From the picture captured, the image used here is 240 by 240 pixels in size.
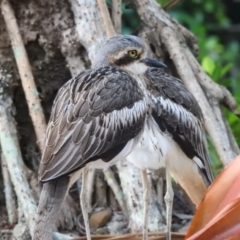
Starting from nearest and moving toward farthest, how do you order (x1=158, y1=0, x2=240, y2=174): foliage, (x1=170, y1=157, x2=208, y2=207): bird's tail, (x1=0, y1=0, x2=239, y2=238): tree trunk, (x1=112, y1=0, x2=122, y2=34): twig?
(x1=170, y1=157, x2=208, y2=207): bird's tail < (x1=0, y1=0, x2=239, y2=238): tree trunk < (x1=112, y1=0, x2=122, y2=34): twig < (x1=158, y1=0, x2=240, y2=174): foliage

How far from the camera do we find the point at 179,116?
7.29 feet

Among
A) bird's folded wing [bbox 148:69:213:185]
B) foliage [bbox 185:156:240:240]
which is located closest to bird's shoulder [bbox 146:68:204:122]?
bird's folded wing [bbox 148:69:213:185]

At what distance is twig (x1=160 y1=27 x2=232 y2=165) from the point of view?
2668mm

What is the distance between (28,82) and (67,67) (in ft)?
0.61

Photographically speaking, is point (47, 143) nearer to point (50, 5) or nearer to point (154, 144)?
point (154, 144)

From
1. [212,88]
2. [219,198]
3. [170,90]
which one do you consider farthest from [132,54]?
[212,88]

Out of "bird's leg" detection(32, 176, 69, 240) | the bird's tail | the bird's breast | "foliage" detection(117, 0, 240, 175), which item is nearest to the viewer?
"bird's leg" detection(32, 176, 69, 240)

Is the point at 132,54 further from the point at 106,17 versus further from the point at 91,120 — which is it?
the point at 106,17

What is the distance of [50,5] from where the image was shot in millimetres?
2736

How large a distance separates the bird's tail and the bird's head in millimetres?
296

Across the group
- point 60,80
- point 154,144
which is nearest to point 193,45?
point 60,80

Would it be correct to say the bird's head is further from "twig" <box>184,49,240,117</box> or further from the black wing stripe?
"twig" <box>184,49,240,117</box>

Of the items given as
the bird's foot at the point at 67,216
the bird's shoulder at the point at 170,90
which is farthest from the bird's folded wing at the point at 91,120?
the bird's foot at the point at 67,216

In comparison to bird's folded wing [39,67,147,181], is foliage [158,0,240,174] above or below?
above
